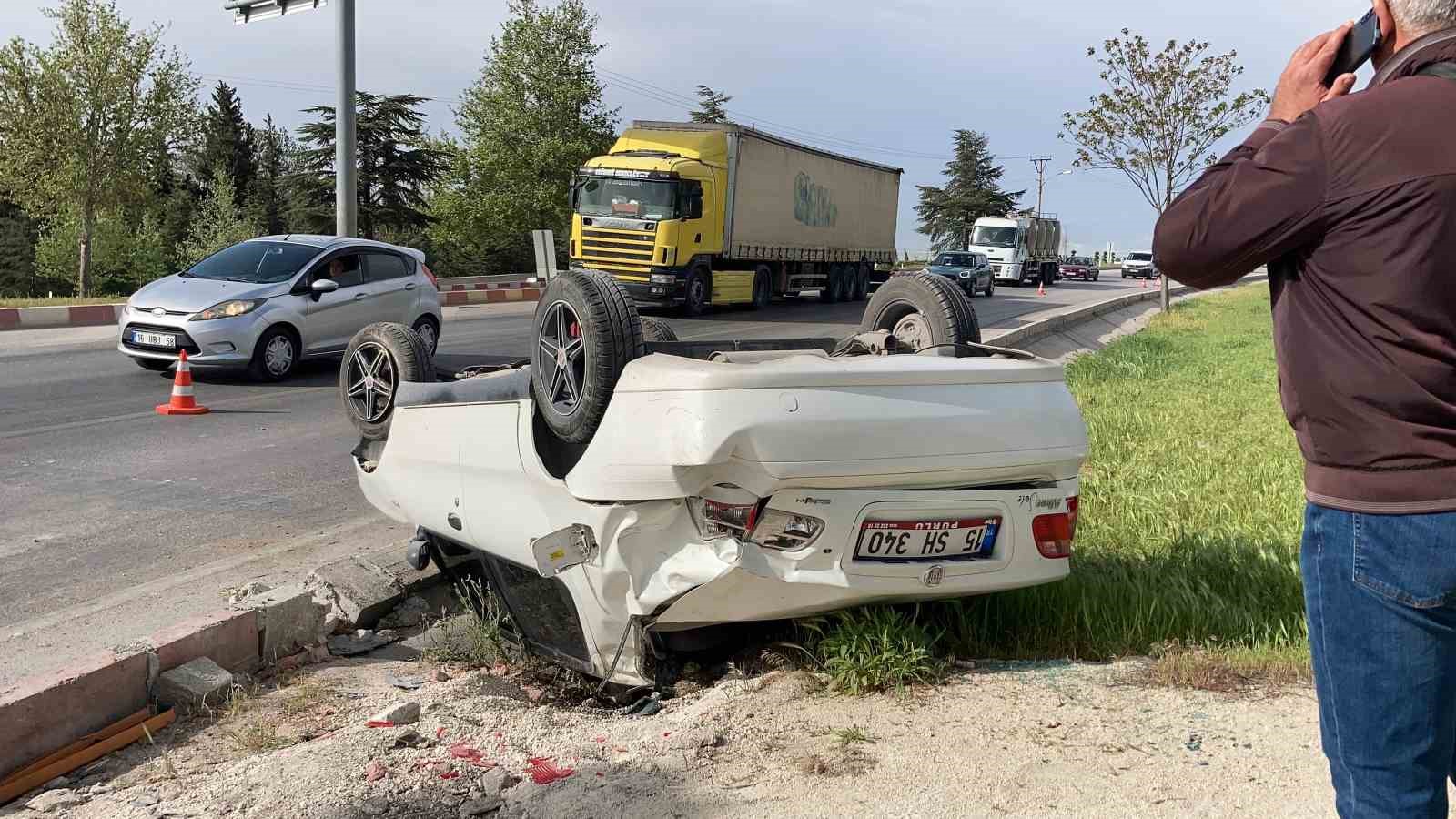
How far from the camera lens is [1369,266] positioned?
1812 mm

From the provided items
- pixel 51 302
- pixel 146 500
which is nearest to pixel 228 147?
pixel 51 302

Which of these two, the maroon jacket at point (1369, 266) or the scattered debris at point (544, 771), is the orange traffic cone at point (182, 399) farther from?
the maroon jacket at point (1369, 266)

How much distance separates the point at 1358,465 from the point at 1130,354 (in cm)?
1623

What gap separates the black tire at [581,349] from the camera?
367 centimetres

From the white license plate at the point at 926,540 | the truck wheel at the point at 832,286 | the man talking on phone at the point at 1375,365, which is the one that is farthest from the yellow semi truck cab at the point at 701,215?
the man talking on phone at the point at 1375,365

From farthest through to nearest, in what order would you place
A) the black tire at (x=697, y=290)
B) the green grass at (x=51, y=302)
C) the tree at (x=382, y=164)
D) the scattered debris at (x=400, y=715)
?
the tree at (x=382, y=164)
the black tire at (x=697, y=290)
the green grass at (x=51, y=302)
the scattered debris at (x=400, y=715)

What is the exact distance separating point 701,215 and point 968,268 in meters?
16.8

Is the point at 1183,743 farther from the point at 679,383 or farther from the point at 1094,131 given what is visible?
the point at 1094,131

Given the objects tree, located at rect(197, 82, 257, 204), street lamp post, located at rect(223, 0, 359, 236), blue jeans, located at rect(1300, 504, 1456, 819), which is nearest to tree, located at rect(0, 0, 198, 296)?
street lamp post, located at rect(223, 0, 359, 236)

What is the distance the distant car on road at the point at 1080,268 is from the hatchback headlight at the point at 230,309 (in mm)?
56727

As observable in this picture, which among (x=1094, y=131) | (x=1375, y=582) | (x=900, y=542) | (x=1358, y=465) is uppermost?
(x=1094, y=131)

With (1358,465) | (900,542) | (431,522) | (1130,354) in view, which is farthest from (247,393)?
(1130,354)

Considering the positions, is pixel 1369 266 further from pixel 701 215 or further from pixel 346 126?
pixel 701 215

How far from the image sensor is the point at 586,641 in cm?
385
